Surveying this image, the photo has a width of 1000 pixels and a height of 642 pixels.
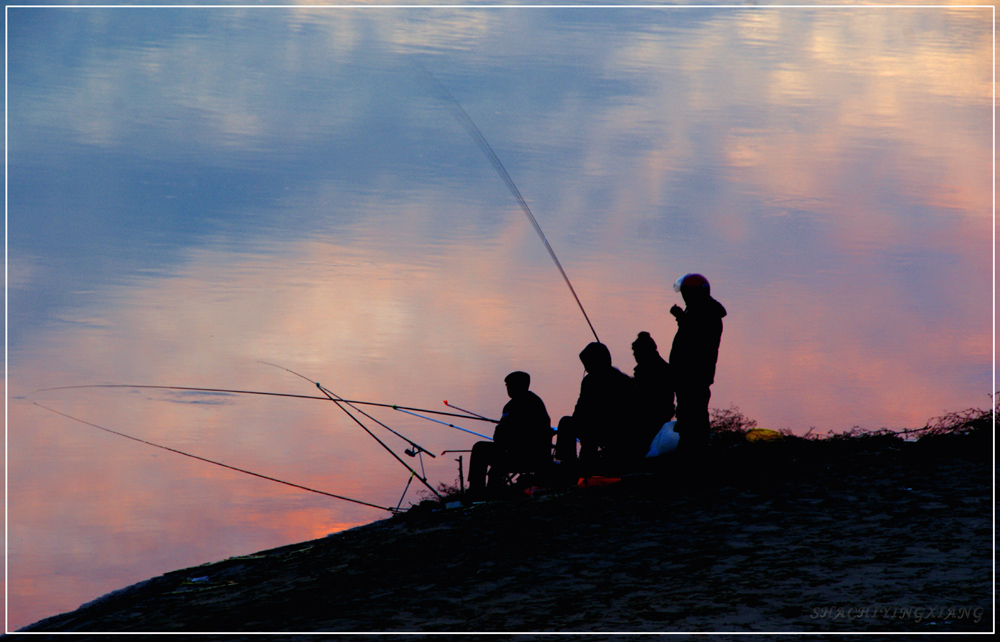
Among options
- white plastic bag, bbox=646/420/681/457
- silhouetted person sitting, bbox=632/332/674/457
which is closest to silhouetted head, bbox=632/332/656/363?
silhouetted person sitting, bbox=632/332/674/457

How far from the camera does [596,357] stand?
8.37 meters

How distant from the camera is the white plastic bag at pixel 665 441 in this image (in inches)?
307

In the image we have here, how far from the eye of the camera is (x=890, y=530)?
5977 mm

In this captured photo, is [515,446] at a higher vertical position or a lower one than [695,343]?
lower

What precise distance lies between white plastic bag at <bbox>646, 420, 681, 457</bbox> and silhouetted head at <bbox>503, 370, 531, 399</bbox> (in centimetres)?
137

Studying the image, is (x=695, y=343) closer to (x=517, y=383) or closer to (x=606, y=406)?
(x=606, y=406)

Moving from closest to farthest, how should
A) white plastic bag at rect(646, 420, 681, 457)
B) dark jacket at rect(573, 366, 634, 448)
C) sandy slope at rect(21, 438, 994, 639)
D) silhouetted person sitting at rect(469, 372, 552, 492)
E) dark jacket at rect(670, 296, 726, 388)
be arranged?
sandy slope at rect(21, 438, 994, 639)
dark jacket at rect(670, 296, 726, 388)
white plastic bag at rect(646, 420, 681, 457)
dark jacket at rect(573, 366, 634, 448)
silhouetted person sitting at rect(469, 372, 552, 492)

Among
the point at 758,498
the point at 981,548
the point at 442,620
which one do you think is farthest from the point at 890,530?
the point at 442,620

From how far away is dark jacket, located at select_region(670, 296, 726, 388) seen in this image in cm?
708

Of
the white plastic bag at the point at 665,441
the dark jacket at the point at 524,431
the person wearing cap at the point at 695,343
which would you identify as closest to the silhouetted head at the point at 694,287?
the person wearing cap at the point at 695,343

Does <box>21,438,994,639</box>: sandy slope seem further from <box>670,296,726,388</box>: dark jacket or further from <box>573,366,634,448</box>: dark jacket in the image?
<box>670,296,726,388</box>: dark jacket

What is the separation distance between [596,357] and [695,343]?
1.43 m

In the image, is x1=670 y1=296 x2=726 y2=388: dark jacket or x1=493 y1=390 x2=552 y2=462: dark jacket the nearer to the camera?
x1=670 y1=296 x2=726 y2=388: dark jacket

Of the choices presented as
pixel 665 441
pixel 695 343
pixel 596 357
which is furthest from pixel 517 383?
pixel 695 343
